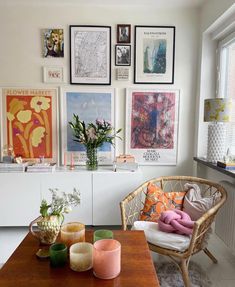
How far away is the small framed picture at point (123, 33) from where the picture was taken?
2.61m

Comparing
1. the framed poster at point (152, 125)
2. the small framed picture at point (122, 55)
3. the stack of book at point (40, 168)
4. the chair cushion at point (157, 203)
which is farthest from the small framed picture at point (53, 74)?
the chair cushion at point (157, 203)

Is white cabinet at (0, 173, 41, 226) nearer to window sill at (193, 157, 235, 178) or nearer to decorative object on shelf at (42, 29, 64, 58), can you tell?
decorative object on shelf at (42, 29, 64, 58)

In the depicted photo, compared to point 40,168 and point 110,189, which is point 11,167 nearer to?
point 40,168

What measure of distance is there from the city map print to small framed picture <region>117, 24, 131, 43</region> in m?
0.15

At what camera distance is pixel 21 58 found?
103 inches

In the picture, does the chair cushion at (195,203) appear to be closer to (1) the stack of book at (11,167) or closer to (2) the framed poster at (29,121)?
(2) the framed poster at (29,121)

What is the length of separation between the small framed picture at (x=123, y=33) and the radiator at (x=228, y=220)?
181cm

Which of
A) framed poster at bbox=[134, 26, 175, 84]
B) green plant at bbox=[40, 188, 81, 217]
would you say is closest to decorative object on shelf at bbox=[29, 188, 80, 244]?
green plant at bbox=[40, 188, 81, 217]

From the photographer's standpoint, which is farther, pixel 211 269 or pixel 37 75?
pixel 37 75

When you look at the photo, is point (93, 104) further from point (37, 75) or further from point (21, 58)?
point (21, 58)

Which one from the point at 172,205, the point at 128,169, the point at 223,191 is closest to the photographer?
the point at 223,191

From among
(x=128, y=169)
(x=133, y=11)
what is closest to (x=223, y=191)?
(x=128, y=169)

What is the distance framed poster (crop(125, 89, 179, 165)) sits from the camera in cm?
271

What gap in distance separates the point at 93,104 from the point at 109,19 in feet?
3.10
